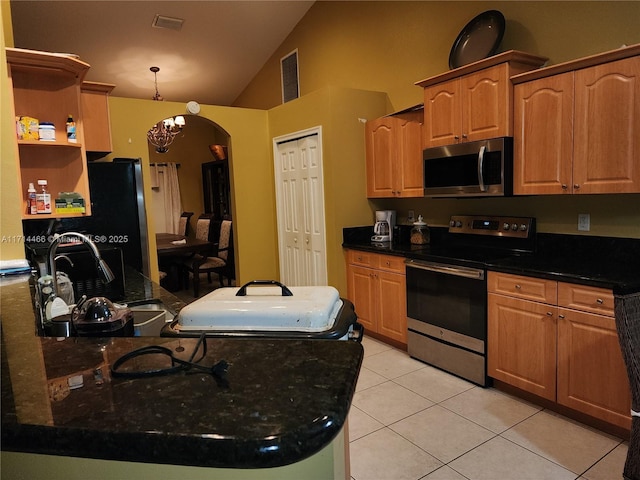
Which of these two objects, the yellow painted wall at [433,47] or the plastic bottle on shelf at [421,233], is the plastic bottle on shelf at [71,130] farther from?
the plastic bottle on shelf at [421,233]

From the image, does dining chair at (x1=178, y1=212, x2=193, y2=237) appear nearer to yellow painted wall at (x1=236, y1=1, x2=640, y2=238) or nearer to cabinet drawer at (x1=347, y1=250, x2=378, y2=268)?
yellow painted wall at (x1=236, y1=1, x2=640, y2=238)

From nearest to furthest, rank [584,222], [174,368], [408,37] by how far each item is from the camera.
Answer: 1. [174,368]
2. [584,222]
3. [408,37]

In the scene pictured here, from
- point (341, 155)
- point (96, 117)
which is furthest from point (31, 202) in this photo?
point (341, 155)

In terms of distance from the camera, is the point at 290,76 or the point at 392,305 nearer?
the point at 392,305

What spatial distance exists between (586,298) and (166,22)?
5.03 meters

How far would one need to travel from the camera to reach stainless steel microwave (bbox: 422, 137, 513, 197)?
113 inches

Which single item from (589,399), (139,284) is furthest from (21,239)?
(589,399)

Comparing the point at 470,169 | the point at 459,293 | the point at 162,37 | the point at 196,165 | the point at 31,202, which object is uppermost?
the point at 162,37

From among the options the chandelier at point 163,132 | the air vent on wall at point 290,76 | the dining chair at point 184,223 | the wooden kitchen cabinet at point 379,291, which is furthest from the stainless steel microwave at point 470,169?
the dining chair at point 184,223

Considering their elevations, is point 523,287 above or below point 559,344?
above

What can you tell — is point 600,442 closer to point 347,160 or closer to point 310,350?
point 310,350

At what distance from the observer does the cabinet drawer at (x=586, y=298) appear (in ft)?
7.15

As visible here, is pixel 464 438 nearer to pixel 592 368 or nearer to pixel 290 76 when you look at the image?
pixel 592 368

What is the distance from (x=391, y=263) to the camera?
3.59 m
